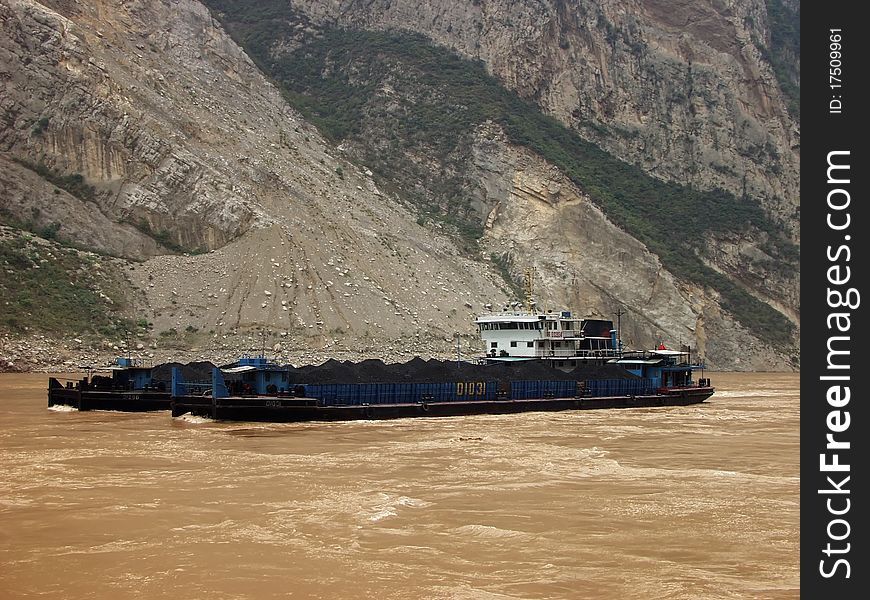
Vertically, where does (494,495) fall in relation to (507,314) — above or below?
below

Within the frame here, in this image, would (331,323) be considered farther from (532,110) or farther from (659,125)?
(659,125)

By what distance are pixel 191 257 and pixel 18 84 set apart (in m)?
20.9

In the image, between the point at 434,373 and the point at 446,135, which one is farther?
the point at 446,135

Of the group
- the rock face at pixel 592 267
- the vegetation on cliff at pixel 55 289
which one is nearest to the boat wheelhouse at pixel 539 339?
the vegetation on cliff at pixel 55 289

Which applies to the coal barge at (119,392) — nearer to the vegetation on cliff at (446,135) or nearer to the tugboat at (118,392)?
the tugboat at (118,392)

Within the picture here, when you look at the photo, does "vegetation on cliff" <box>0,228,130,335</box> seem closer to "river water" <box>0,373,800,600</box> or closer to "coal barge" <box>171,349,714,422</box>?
"coal barge" <box>171,349,714,422</box>

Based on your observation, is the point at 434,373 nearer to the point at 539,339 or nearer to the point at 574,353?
the point at 539,339

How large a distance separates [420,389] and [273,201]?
38635mm

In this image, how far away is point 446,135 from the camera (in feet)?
341

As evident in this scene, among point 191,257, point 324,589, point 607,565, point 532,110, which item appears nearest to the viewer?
point 324,589

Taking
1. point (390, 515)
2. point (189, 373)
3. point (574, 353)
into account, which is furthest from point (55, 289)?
point (390, 515)

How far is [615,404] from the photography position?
175ft

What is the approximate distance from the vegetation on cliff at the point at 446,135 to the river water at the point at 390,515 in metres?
64.5

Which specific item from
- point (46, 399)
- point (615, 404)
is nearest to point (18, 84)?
point (46, 399)
